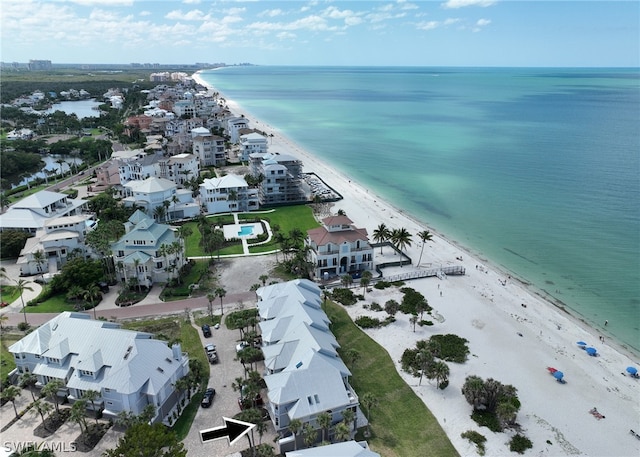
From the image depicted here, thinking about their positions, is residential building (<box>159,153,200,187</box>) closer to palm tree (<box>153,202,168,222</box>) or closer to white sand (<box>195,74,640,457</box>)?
palm tree (<box>153,202,168,222</box>)

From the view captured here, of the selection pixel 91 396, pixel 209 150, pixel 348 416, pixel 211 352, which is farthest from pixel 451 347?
pixel 209 150

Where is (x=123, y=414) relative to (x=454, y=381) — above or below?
above

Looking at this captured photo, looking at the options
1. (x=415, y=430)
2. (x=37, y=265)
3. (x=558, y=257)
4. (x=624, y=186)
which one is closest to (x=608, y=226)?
(x=558, y=257)

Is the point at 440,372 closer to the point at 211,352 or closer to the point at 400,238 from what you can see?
the point at 211,352

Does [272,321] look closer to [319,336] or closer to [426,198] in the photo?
[319,336]

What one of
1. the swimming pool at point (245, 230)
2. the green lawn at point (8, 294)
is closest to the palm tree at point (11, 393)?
the green lawn at point (8, 294)

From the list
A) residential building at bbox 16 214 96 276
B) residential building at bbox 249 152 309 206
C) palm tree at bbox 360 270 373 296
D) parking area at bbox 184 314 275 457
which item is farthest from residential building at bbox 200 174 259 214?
parking area at bbox 184 314 275 457
